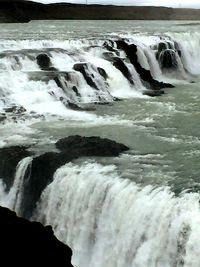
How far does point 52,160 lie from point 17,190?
103cm

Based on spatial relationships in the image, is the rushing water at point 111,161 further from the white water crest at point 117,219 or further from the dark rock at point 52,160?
the dark rock at point 52,160

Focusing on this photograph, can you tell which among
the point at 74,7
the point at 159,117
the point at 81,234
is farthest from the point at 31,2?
the point at 81,234

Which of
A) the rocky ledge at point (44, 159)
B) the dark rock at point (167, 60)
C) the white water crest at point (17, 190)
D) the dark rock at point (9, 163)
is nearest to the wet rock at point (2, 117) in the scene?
the rocky ledge at point (44, 159)

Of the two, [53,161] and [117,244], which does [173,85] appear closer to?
[53,161]

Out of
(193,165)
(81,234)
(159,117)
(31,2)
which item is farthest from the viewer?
(31,2)

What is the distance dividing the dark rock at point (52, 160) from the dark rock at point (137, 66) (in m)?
10.6

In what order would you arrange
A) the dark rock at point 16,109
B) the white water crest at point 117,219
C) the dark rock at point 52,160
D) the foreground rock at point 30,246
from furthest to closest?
the dark rock at point 16,109
the dark rock at point 52,160
the foreground rock at point 30,246
the white water crest at point 117,219

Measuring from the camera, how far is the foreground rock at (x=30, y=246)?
10984 millimetres

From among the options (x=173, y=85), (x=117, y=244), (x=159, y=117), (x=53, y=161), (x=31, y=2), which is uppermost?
(x=31, y=2)

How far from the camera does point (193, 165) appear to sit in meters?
12.1

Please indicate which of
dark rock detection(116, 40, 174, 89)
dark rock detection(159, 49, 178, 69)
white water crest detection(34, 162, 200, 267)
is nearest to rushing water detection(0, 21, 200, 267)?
white water crest detection(34, 162, 200, 267)

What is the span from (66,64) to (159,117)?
21.6ft

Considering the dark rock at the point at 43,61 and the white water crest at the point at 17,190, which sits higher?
the dark rock at the point at 43,61

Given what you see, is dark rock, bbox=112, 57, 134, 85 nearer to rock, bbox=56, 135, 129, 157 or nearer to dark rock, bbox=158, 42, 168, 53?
dark rock, bbox=158, 42, 168, 53
